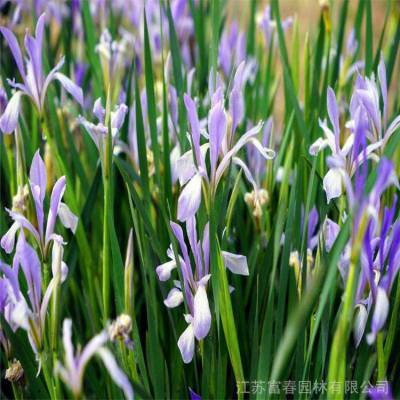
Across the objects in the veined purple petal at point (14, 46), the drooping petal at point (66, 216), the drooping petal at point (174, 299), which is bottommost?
the drooping petal at point (174, 299)

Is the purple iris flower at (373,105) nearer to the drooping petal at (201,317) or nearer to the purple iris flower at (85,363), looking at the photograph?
the drooping petal at (201,317)

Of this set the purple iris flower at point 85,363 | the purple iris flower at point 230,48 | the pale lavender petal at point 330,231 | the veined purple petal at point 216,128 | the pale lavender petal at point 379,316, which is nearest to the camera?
the purple iris flower at point 85,363

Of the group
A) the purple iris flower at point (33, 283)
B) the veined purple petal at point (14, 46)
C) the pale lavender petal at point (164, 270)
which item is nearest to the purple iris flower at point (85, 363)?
the purple iris flower at point (33, 283)

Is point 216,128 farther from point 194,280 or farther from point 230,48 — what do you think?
point 230,48

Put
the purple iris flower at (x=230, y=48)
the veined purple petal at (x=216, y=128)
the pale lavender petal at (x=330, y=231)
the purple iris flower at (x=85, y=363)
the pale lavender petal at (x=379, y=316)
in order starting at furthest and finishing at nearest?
the purple iris flower at (x=230, y=48)
the pale lavender petal at (x=330, y=231)
the veined purple petal at (x=216, y=128)
the pale lavender petal at (x=379, y=316)
the purple iris flower at (x=85, y=363)

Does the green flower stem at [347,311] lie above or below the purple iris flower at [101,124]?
below

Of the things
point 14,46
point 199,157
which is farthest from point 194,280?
point 14,46

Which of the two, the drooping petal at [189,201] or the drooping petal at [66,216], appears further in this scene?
the drooping petal at [66,216]

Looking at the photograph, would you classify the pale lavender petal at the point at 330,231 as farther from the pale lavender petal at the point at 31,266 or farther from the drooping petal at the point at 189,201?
the pale lavender petal at the point at 31,266
